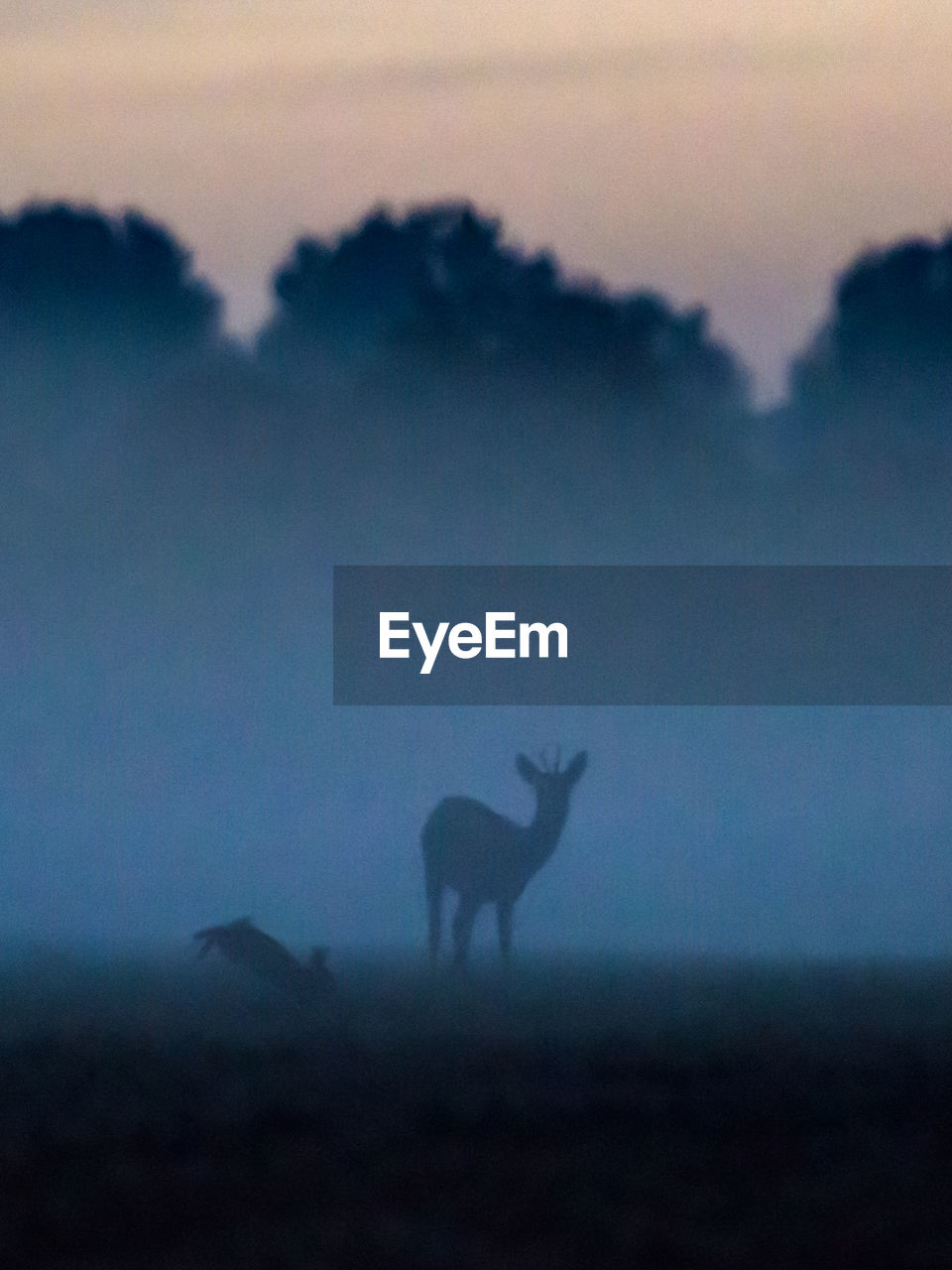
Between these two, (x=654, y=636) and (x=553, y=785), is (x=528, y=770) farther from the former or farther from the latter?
(x=654, y=636)

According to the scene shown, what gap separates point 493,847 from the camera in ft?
64.6

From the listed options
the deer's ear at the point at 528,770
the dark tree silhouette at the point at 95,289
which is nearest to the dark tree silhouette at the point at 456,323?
the dark tree silhouette at the point at 95,289

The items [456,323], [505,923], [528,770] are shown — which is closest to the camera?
[505,923]

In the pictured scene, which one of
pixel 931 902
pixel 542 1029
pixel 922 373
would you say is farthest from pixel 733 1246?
pixel 922 373

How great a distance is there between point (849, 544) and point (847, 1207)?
36366 mm

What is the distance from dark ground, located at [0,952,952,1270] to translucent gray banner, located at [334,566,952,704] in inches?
1090

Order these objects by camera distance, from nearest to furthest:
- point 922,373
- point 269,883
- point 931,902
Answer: point 931,902, point 269,883, point 922,373

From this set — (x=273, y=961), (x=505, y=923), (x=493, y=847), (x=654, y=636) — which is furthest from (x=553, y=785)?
(x=654, y=636)

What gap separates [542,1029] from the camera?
→ 1372cm

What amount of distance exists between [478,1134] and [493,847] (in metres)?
10.2

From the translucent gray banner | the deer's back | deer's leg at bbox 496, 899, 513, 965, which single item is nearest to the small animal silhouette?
deer's leg at bbox 496, 899, 513, 965

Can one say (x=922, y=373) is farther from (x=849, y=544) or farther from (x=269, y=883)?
(x=269, y=883)

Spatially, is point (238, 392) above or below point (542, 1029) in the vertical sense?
above

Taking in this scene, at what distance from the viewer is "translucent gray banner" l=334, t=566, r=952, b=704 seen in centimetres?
4325
